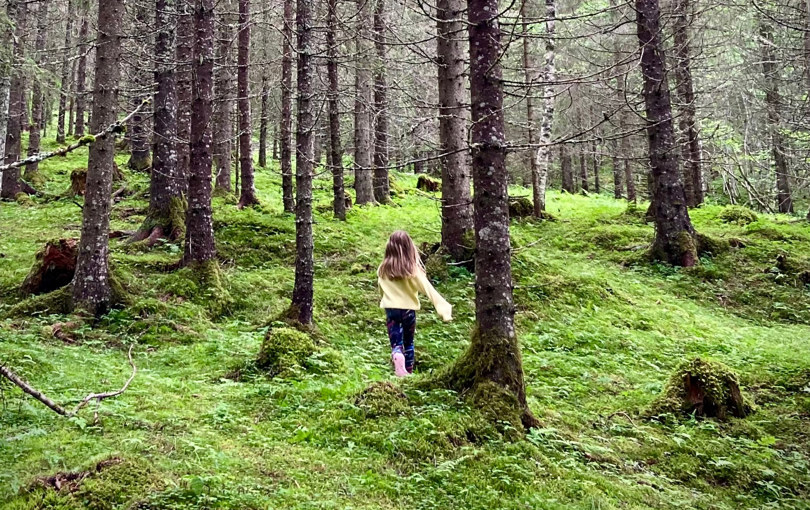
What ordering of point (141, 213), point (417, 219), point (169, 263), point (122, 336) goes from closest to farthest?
1. point (122, 336)
2. point (169, 263)
3. point (141, 213)
4. point (417, 219)

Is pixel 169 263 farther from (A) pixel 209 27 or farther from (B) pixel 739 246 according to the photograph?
(B) pixel 739 246

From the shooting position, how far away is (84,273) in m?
8.31

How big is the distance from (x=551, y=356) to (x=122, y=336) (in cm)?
614

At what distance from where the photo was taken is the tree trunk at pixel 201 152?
9.85m

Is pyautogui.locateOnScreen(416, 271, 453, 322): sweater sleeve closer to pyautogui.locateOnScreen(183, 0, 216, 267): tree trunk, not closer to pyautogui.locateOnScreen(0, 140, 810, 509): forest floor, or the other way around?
pyautogui.locateOnScreen(0, 140, 810, 509): forest floor

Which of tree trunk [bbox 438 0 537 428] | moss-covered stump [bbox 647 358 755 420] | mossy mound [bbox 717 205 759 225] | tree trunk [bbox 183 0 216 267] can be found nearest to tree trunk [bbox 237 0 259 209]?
tree trunk [bbox 183 0 216 267]

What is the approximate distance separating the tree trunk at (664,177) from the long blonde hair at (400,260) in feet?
28.0

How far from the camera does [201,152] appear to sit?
9.96 metres

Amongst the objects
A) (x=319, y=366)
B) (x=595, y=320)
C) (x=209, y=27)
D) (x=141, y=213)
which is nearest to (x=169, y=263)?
(x=209, y=27)

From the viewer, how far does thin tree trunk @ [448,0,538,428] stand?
5188 mm

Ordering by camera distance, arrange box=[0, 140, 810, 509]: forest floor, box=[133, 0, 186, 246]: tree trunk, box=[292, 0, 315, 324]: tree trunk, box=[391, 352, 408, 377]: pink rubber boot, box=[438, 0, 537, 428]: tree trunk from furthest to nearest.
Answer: box=[133, 0, 186, 246]: tree trunk
box=[292, 0, 315, 324]: tree trunk
box=[391, 352, 408, 377]: pink rubber boot
box=[438, 0, 537, 428]: tree trunk
box=[0, 140, 810, 509]: forest floor

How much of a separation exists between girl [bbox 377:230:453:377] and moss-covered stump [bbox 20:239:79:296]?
572 centimetres

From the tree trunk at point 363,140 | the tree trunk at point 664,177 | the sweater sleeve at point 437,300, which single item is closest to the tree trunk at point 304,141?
the sweater sleeve at point 437,300

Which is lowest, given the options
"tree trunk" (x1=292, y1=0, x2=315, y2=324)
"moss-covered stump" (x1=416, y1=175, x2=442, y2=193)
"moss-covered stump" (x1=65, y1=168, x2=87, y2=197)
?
"tree trunk" (x1=292, y1=0, x2=315, y2=324)
